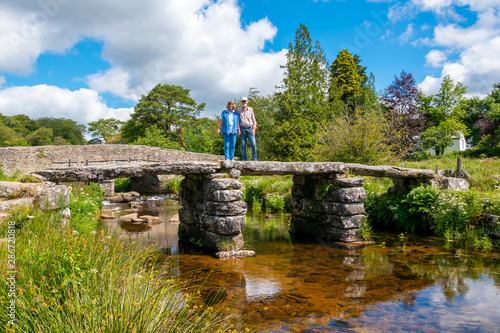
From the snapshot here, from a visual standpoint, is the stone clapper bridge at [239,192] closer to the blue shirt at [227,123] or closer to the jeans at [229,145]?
the jeans at [229,145]

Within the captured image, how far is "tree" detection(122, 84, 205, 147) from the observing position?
35.4 meters

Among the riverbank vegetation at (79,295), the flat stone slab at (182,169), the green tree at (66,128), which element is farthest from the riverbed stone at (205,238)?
the green tree at (66,128)

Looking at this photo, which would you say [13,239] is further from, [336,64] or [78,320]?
[336,64]

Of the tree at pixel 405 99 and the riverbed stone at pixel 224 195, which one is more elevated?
the tree at pixel 405 99

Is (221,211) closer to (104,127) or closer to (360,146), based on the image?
(360,146)

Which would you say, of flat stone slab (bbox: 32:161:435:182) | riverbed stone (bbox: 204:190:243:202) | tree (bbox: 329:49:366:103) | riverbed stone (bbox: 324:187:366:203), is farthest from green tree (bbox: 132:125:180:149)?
riverbed stone (bbox: 324:187:366:203)

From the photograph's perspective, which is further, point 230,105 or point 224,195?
point 230,105

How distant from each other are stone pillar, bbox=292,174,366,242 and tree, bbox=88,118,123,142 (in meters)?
51.1

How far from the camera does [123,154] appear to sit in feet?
84.2

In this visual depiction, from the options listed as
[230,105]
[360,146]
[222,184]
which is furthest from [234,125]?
[360,146]

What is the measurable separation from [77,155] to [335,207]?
22.1 m

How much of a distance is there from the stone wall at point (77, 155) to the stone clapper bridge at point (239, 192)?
1702cm

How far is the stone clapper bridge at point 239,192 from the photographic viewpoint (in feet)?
23.7

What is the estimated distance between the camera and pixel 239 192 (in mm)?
7504
